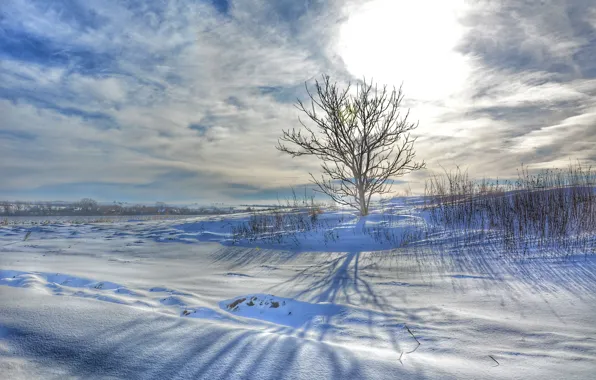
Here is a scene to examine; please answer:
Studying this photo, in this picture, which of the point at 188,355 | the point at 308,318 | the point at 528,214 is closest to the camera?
the point at 188,355

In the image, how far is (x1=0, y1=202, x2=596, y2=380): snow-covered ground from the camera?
1.32 metres

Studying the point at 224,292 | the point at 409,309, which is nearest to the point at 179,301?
the point at 224,292

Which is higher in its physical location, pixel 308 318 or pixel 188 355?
pixel 188 355

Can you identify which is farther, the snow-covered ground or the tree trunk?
the tree trunk

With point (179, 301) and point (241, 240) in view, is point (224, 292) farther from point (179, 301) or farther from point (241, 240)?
point (241, 240)

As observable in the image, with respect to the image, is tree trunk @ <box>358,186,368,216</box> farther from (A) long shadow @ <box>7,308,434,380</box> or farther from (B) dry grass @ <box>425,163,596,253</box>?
(A) long shadow @ <box>7,308,434,380</box>

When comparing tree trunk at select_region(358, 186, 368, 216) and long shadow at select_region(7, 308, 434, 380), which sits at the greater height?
tree trunk at select_region(358, 186, 368, 216)

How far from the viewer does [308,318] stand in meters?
2.16

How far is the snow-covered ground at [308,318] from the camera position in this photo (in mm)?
1319

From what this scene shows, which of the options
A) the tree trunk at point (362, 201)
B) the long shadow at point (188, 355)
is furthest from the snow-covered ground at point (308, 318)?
the tree trunk at point (362, 201)

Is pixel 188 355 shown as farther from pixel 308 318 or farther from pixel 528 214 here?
pixel 528 214

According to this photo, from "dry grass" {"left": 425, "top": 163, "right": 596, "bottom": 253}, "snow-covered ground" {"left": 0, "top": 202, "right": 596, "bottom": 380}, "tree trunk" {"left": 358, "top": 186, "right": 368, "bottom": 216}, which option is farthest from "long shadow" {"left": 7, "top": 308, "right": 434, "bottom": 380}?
"tree trunk" {"left": 358, "top": 186, "right": 368, "bottom": 216}

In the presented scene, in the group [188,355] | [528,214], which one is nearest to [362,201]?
[528,214]

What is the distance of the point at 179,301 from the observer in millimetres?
2521
